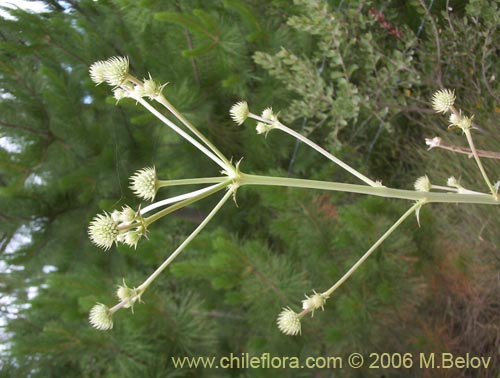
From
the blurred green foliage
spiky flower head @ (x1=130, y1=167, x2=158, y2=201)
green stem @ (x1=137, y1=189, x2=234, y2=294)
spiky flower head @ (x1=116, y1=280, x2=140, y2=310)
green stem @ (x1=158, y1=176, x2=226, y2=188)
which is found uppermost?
green stem @ (x1=158, y1=176, x2=226, y2=188)

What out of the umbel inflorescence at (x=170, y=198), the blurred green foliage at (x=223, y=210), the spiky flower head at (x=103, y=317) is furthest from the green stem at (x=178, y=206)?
the blurred green foliage at (x=223, y=210)

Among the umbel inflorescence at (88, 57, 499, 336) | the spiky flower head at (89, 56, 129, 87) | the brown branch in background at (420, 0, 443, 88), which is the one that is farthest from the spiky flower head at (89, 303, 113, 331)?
the brown branch in background at (420, 0, 443, 88)

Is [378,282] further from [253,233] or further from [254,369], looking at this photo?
[253,233]

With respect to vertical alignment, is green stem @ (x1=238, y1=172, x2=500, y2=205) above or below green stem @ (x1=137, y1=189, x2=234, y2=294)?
above

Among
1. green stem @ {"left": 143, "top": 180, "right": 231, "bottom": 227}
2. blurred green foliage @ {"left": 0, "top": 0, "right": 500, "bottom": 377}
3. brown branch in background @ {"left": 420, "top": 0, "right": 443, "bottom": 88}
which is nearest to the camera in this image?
green stem @ {"left": 143, "top": 180, "right": 231, "bottom": 227}

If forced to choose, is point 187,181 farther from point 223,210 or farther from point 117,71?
point 223,210

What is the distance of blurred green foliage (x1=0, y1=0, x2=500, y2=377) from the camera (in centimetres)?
101

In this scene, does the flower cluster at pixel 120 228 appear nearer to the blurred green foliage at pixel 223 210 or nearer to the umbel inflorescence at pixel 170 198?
the umbel inflorescence at pixel 170 198

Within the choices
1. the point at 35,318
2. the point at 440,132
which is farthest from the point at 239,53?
the point at 35,318

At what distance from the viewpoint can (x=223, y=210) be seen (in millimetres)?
1345

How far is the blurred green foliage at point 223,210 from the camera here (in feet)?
3.32

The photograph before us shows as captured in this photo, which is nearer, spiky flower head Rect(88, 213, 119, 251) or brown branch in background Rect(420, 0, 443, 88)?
spiky flower head Rect(88, 213, 119, 251)

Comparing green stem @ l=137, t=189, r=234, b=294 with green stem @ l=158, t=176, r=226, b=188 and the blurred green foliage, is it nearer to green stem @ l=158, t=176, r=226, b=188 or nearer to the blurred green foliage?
green stem @ l=158, t=176, r=226, b=188

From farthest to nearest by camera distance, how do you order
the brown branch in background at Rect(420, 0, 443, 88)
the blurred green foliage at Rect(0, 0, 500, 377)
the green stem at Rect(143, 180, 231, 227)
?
1. the brown branch in background at Rect(420, 0, 443, 88)
2. the blurred green foliage at Rect(0, 0, 500, 377)
3. the green stem at Rect(143, 180, 231, 227)
